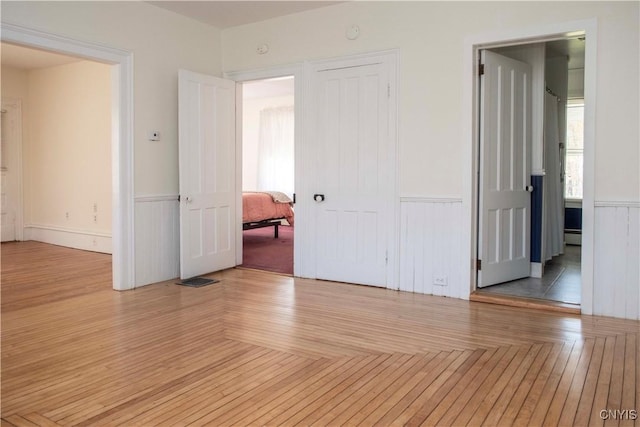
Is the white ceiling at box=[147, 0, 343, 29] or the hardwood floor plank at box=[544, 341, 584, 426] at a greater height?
the white ceiling at box=[147, 0, 343, 29]

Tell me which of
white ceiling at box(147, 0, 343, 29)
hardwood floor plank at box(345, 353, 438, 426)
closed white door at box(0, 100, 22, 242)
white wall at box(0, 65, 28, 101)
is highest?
white ceiling at box(147, 0, 343, 29)

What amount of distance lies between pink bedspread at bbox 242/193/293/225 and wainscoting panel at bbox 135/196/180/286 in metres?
2.36

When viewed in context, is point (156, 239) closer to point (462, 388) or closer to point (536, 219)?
point (462, 388)

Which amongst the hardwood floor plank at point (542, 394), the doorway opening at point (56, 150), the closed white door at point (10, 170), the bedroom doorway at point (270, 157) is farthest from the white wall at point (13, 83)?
the hardwood floor plank at point (542, 394)

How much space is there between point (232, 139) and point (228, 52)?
0.95 meters

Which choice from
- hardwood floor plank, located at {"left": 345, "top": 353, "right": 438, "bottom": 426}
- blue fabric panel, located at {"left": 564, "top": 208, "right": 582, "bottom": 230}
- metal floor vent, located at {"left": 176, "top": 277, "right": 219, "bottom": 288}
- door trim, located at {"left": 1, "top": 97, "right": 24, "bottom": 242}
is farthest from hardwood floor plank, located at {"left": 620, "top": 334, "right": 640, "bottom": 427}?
door trim, located at {"left": 1, "top": 97, "right": 24, "bottom": 242}

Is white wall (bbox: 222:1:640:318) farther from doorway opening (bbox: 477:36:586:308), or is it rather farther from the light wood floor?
→ the light wood floor

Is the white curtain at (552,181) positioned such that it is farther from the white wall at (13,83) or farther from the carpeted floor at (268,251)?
the white wall at (13,83)

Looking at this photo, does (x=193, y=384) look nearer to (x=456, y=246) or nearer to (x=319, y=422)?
(x=319, y=422)

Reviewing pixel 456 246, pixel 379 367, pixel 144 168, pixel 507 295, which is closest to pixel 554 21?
pixel 456 246

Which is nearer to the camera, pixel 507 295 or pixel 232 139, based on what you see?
pixel 507 295

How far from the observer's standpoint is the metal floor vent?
4.90 metres

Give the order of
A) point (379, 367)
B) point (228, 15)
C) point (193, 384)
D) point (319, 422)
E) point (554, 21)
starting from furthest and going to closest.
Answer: point (228, 15) → point (554, 21) → point (379, 367) → point (193, 384) → point (319, 422)

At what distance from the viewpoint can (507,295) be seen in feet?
14.2
